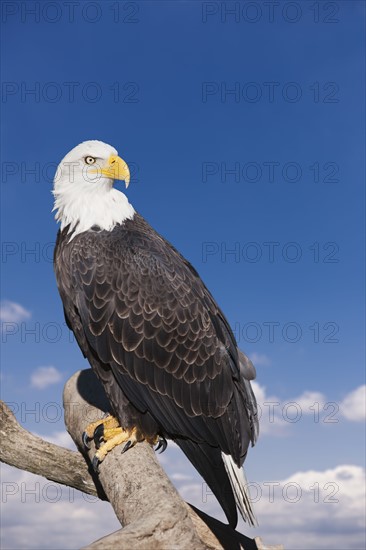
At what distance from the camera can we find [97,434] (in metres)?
6.49

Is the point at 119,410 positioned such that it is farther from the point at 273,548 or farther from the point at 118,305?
the point at 273,548

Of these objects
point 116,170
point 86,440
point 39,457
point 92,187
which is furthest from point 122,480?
point 116,170

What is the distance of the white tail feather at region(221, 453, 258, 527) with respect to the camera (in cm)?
587

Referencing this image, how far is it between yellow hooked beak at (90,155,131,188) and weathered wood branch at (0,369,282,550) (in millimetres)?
2759

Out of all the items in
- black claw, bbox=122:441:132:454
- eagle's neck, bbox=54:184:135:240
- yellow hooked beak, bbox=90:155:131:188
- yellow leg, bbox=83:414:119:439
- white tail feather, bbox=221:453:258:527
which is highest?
yellow hooked beak, bbox=90:155:131:188

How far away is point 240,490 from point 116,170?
3.58 metres

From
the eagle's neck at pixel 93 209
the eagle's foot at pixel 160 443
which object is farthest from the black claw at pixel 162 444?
the eagle's neck at pixel 93 209

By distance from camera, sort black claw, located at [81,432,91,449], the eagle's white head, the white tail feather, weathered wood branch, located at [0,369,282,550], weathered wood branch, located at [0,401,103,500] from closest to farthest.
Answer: weathered wood branch, located at [0,369,282,550]
the white tail feather
black claw, located at [81,432,91,449]
the eagle's white head
weathered wood branch, located at [0,401,103,500]

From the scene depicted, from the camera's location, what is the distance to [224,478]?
5918 mm

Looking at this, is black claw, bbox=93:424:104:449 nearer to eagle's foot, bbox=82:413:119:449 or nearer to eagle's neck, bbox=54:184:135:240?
eagle's foot, bbox=82:413:119:449

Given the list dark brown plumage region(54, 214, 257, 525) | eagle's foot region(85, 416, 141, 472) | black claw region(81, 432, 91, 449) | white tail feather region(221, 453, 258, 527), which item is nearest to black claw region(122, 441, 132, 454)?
eagle's foot region(85, 416, 141, 472)

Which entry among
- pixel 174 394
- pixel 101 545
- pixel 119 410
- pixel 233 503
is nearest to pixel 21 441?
pixel 119 410

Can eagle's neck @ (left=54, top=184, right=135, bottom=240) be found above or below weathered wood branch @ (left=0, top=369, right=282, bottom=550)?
above

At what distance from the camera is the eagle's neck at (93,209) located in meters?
6.62
